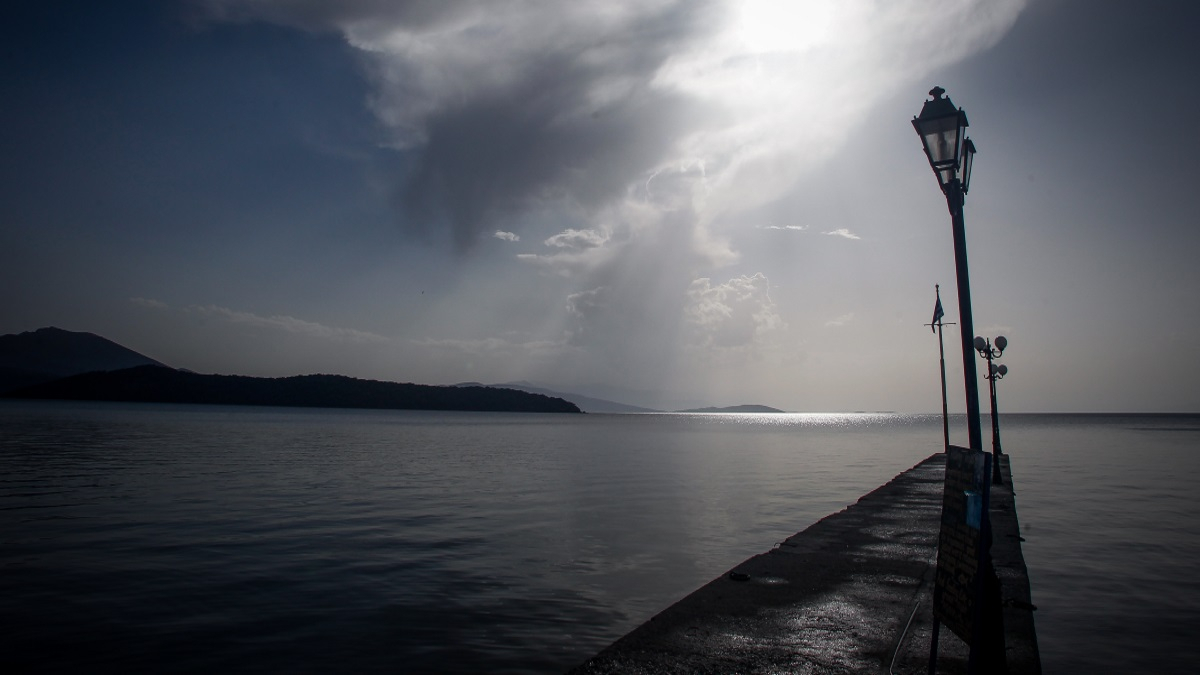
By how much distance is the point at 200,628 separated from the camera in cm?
940

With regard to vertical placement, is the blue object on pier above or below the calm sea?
above

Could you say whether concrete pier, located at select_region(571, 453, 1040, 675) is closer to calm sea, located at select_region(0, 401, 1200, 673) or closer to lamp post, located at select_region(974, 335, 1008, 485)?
calm sea, located at select_region(0, 401, 1200, 673)

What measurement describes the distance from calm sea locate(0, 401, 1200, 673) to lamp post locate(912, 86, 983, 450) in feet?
13.6

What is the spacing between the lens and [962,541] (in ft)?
17.1

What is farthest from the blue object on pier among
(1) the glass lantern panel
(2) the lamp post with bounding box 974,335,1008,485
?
(2) the lamp post with bounding box 974,335,1008,485

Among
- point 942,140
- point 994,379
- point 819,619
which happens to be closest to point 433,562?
point 819,619

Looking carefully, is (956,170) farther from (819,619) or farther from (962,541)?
(819,619)

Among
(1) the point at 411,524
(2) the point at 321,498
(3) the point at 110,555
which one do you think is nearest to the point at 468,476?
(2) the point at 321,498

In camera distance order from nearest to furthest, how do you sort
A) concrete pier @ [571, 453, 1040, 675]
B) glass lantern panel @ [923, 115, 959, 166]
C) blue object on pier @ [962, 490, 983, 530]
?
blue object on pier @ [962, 490, 983, 530]
concrete pier @ [571, 453, 1040, 675]
glass lantern panel @ [923, 115, 959, 166]

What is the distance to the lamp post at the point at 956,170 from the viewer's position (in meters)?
7.09

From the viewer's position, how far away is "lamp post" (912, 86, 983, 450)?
7.09 m

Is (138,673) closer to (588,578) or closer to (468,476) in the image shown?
(588,578)

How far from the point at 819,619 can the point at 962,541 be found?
2952mm

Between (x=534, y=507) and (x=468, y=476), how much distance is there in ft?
33.9
